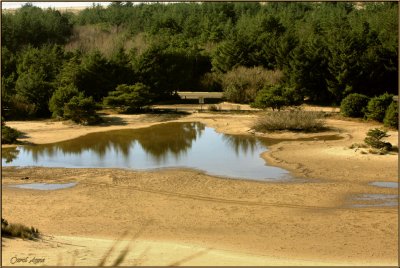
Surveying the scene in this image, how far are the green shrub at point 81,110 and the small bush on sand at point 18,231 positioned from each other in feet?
67.5

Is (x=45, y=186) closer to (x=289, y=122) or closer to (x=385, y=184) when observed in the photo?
(x=385, y=184)

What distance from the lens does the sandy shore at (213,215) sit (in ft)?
41.8

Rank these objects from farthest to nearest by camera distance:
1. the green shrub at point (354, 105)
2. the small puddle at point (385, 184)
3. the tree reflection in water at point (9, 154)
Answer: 1. the green shrub at point (354, 105)
2. the tree reflection in water at point (9, 154)
3. the small puddle at point (385, 184)

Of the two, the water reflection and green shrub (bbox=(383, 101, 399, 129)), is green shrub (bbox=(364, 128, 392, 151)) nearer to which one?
green shrub (bbox=(383, 101, 399, 129))

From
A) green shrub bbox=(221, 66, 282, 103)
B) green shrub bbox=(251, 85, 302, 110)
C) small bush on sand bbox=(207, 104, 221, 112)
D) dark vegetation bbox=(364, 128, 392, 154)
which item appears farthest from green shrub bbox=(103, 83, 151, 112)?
dark vegetation bbox=(364, 128, 392, 154)

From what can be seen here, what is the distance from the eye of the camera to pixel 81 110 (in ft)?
112

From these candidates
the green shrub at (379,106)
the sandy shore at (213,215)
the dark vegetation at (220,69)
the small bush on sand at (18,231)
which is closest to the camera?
the sandy shore at (213,215)

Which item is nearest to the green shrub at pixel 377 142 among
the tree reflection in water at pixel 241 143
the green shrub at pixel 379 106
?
the tree reflection in water at pixel 241 143

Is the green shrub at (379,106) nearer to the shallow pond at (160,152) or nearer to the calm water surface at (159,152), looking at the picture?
the shallow pond at (160,152)

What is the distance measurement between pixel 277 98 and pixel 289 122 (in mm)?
5025

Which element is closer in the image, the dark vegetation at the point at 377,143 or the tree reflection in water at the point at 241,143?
the dark vegetation at the point at 377,143

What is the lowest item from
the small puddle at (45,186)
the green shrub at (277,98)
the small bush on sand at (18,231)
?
the small puddle at (45,186)

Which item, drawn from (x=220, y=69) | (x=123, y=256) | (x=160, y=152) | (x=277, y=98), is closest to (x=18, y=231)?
(x=123, y=256)

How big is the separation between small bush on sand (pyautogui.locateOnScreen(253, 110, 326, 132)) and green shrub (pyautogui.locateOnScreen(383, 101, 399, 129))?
3513mm
